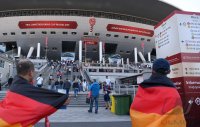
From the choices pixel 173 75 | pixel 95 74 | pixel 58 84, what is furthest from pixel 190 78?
pixel 95 74

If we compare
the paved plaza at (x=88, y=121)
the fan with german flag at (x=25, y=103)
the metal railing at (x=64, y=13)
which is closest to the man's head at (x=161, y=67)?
the fan with german flag at (x=25, y=103)

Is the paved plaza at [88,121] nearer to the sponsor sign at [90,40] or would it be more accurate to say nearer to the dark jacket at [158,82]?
the dark jacket at [158,82]

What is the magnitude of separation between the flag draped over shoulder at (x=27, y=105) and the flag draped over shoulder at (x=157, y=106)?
99cm

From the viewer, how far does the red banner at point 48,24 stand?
66625 millimetres

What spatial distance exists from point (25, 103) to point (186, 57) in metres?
3.08

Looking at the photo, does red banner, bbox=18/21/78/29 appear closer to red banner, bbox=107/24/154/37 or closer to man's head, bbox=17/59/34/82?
red banner, bbox=107/24/154/37

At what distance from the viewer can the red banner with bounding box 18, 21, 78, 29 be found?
66625 mm

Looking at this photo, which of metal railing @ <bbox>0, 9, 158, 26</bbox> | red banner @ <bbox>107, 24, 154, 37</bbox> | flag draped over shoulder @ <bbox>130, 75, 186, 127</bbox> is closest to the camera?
flag draped over shoulder @ <bbox>130, 75, 186, 127</bbox>

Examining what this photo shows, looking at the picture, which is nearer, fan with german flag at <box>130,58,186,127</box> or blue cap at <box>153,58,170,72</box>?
fan with german flag at <box>130,58,186,127</box>

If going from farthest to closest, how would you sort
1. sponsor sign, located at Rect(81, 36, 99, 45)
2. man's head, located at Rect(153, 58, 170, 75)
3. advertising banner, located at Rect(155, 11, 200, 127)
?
sponsor sign, located at Rect(81, 36, 99, 45) < advertising banner, located at Rect(155, 11, 200, 127) < man's head, located at Rect(153, 58, 170, 75)

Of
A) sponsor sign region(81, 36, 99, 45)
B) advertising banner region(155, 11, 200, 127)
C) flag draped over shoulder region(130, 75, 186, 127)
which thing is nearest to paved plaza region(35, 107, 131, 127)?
advertising banner region(155, 11, 200, 127)

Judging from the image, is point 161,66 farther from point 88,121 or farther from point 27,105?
point 88,121

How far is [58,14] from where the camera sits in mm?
68500

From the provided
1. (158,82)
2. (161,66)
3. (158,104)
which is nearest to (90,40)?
(161,66)
